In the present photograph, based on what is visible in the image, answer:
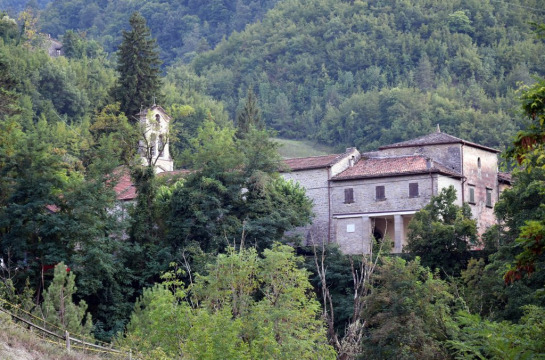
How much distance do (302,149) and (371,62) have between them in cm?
2191

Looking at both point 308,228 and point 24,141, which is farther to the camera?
point 308,228

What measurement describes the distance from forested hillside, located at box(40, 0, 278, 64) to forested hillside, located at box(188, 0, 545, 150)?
1134 inches

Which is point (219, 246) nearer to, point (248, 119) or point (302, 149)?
point (248, 119)

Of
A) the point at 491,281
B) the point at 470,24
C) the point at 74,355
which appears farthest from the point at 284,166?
the point at 470,24

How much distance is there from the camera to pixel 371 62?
125 meters

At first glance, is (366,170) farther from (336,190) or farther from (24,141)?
(24,141)

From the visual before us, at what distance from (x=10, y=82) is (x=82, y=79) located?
38.8m

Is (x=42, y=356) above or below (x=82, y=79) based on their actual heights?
below

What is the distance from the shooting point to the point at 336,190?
5219 cm

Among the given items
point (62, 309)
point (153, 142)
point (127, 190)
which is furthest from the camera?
point (153, 142)

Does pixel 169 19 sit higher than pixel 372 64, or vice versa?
pixel 169 19

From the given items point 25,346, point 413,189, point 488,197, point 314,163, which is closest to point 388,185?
point 413,189

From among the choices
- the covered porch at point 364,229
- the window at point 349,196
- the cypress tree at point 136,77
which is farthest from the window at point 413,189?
the cypress tree at point 136,77

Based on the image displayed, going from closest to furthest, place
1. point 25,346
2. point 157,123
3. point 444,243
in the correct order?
point 25,346
point 444,243
point 157,123
